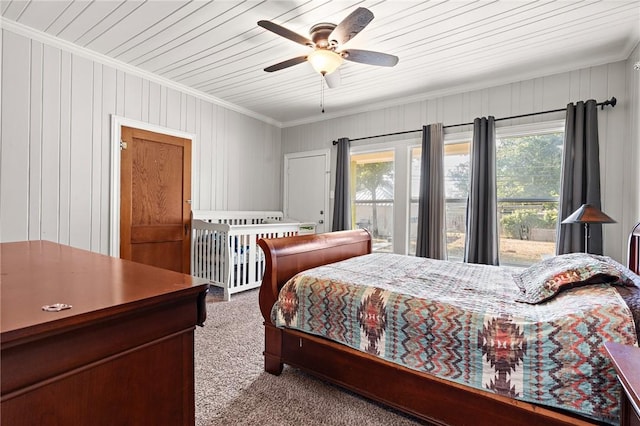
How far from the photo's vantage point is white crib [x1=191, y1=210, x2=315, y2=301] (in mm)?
3492

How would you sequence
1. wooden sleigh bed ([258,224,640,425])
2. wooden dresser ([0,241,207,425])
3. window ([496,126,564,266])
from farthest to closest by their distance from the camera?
window ([496,126,564,266]), wooden sleigh bed ([258,224,640,425]), wooden dresser ([0,241,207,425])

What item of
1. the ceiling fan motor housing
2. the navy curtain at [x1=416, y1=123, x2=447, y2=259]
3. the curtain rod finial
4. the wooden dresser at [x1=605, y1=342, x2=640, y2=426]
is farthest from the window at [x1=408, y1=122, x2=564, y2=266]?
the wooden dresser at [x1=605, y1=342, x2=640, y2=426]

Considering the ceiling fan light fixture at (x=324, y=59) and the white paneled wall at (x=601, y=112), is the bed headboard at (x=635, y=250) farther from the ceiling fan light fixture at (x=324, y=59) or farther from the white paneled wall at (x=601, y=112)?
the ceiling fan light fixture at (x=324, y=59)

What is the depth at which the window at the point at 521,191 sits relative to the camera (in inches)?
127

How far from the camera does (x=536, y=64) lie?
3.08 metres

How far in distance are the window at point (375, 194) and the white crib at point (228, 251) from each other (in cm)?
117

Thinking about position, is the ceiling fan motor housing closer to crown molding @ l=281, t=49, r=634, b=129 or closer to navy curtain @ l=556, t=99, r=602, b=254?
crown molding @ l=281, t=49, r=634, b=129

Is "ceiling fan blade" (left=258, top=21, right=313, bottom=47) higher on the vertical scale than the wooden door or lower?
higher

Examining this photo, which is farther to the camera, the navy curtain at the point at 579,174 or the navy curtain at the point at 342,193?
the navy curtain at the point at 342,193

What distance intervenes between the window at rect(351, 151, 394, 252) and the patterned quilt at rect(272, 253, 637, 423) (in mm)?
2444

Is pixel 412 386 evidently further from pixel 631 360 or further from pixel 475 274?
pixel 475 274

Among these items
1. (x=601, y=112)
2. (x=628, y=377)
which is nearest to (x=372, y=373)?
(x=628, y=377)

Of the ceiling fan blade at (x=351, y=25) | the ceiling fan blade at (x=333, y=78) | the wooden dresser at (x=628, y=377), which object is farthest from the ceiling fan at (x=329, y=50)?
the wooden dresser at (x=628, y=377)

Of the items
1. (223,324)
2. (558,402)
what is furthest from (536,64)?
(223,324)
